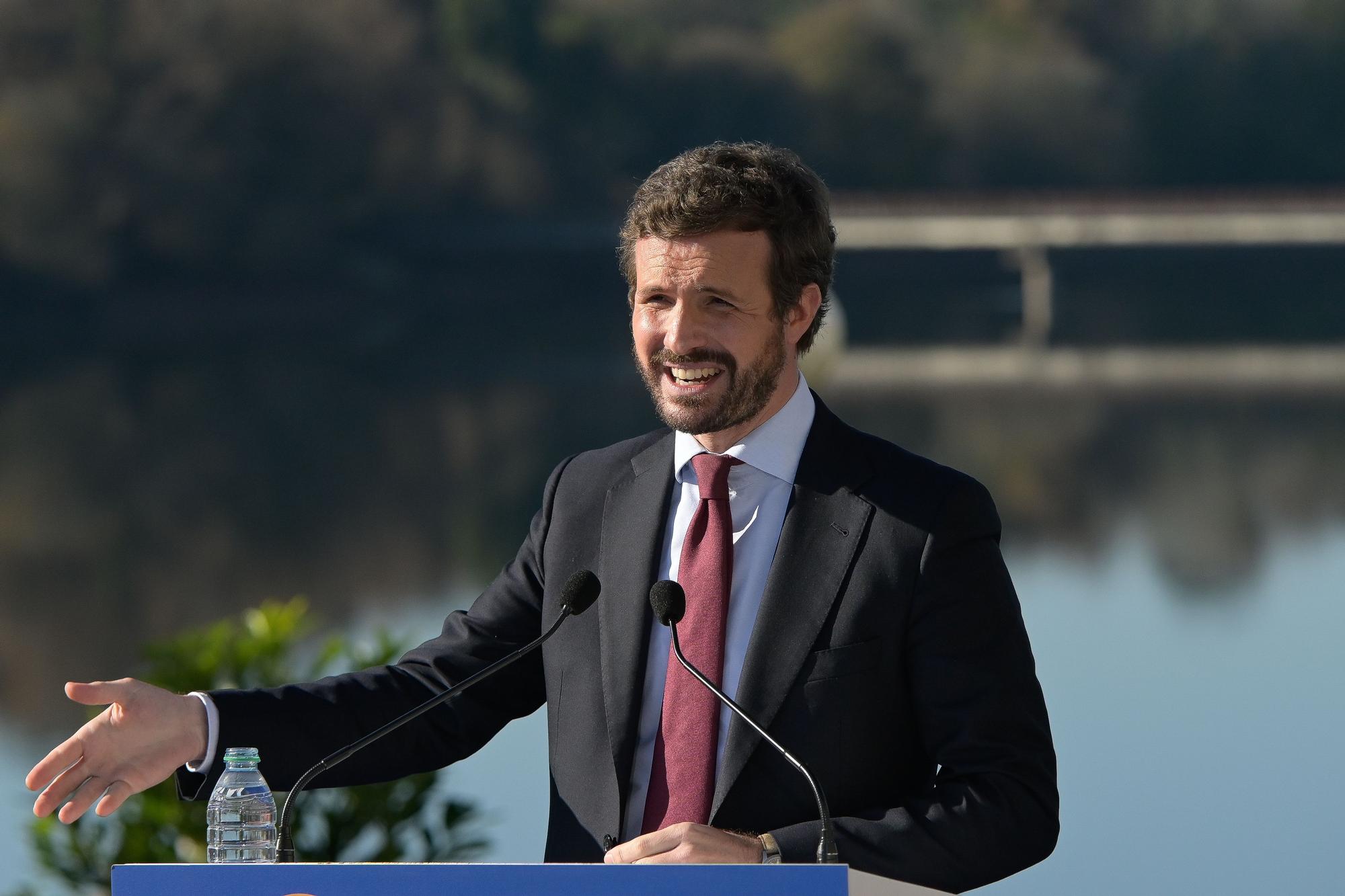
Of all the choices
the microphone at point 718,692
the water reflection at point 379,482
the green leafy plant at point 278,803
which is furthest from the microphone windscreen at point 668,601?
the water reflection at point 379,482

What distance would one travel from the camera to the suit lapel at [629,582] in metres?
1.69

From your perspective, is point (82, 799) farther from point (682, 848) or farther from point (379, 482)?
point (379, 482)

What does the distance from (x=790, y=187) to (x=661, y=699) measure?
0.46 meters

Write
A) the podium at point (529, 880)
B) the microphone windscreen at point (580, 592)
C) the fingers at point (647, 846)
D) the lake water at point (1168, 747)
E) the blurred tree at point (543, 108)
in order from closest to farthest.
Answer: the podium at point (529, 880) → the fingers at point (647, 846) → the microphone windscreen at point (580, 592) → the lake water at point (1168, 747) → the blurred tree at point (543, 108)

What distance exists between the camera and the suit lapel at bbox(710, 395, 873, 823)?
163cm

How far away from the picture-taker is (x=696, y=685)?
167cm

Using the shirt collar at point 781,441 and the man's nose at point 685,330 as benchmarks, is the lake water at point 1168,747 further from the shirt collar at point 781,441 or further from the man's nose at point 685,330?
the man's nose at point 685,330

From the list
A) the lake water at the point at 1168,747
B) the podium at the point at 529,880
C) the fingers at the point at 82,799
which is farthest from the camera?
the lake water at the point at 1168,747

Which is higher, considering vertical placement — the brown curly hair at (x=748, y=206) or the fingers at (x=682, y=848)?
the brown curly hair at (x=748, y=206)

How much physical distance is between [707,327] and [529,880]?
0.58 metres

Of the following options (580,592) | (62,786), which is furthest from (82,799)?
(580,592)

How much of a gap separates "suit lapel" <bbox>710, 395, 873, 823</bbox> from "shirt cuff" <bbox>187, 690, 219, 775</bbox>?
417 millimetres

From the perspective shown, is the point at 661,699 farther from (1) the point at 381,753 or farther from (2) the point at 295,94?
(2) the point at 295,94

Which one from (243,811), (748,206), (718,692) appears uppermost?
(748,206)
